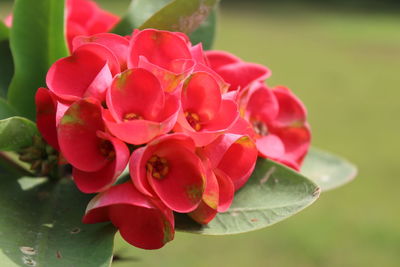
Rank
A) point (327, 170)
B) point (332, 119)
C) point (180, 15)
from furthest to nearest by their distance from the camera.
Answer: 1. point (332, 119)
2. point (327, 170)
3. point (180, 15)

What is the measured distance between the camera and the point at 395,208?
2342mm

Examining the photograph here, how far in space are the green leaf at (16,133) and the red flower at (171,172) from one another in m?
0.08

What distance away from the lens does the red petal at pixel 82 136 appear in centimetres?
37

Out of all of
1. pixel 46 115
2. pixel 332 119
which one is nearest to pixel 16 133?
pixel 46 115

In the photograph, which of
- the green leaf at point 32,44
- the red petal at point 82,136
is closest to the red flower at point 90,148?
the red petal at point 82,136

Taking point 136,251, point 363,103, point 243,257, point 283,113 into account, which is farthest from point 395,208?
point 283,113

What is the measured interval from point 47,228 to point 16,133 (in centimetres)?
6

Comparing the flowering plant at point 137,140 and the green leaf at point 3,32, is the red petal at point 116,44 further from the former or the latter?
the green leaf at point 3,32

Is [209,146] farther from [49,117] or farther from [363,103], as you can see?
[363,103]

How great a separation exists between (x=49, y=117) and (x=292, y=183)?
0.54 feet

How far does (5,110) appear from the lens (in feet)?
1.43

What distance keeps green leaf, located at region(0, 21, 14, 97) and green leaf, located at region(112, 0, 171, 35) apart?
8 centimetres

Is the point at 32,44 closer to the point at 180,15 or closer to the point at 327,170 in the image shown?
the point at 180,15

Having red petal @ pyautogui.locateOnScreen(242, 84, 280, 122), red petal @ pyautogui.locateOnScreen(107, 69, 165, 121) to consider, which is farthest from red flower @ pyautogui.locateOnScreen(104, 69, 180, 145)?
red petal @ pyautogui.locateOnScreen(242, 84, 280, 122)
